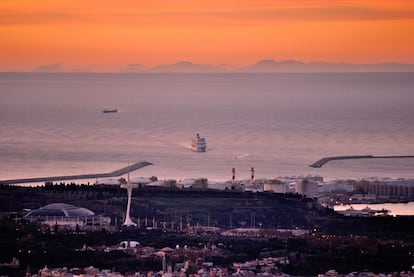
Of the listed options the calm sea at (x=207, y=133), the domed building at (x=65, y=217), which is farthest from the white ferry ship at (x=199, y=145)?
the domed building at (x=65, y=217)

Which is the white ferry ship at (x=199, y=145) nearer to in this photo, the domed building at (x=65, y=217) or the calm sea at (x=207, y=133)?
the calm sea at (x=207, y=133)

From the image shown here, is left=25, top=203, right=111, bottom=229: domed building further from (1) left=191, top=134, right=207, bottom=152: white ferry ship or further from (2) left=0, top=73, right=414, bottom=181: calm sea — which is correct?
(1) left=191, top=134, right=207, bottom=152: white ferry ship

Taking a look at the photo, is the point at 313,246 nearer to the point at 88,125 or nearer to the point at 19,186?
the point at 19,186

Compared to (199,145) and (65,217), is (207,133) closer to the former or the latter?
(199,145)

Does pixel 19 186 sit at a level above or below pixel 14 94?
below

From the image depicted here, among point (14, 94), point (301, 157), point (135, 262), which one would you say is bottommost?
point (135, 262)

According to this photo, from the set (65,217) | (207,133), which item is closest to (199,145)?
(207,133)

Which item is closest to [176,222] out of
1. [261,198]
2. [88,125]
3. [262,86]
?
[261,198]
